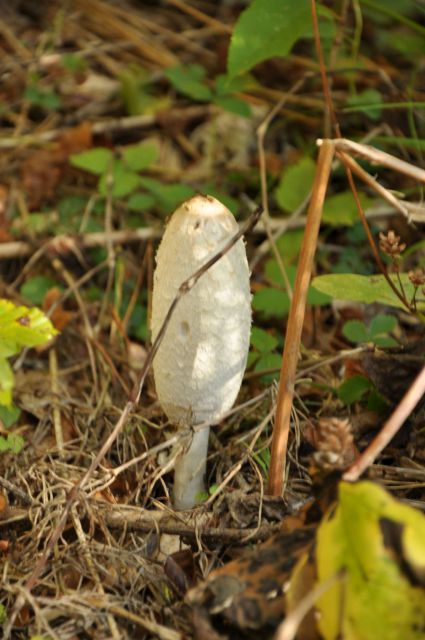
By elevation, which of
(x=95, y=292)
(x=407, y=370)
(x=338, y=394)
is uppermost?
(x=407, y=370)

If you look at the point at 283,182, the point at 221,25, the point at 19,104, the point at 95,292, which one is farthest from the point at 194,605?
the point at 221,25

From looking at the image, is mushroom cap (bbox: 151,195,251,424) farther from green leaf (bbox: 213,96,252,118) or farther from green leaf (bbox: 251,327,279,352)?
green leaf (bbox: 213,96,252,118)

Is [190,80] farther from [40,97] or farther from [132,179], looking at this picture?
[40,97]

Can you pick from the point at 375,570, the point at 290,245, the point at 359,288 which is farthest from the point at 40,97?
the point at 375,570

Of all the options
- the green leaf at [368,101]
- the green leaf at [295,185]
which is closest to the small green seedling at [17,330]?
the green leaf at [295,185]

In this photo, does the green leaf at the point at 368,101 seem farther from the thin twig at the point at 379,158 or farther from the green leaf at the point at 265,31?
the thin twig at the point at 379,158

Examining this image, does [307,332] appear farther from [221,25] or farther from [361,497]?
[221,25]

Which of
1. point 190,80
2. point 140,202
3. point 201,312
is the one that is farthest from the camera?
point 190,80
